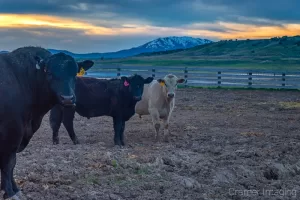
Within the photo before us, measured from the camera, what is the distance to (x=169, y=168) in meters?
8.35

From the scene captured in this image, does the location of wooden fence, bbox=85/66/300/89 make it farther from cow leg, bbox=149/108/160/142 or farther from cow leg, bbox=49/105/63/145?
cow leg, bbox=49/105/63/145

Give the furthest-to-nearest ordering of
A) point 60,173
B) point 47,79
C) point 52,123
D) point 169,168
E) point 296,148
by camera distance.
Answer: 1. point 52,123
2. point 296,148
3. point 169,168
4. point 60,173
5. point 47,79

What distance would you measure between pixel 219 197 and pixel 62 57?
2790 mm

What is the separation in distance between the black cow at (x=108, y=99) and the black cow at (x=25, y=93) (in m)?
4.79

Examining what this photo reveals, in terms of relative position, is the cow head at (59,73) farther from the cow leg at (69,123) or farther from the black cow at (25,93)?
the cow leg at (69,123)

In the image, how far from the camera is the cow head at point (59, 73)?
6.60 metres

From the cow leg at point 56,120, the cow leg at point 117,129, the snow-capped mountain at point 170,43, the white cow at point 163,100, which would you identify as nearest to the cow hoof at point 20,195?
the cow leg at point 56,120

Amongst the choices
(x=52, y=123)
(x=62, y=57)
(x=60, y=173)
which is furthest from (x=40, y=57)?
(x=52, y=123)

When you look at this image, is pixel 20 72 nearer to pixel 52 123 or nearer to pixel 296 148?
pixel 52 123

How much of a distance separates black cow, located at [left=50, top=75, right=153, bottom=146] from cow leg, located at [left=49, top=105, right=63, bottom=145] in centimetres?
22

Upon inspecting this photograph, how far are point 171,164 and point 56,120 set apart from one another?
359cm

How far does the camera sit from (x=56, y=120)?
11336 mm

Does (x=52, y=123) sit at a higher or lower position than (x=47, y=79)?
lower

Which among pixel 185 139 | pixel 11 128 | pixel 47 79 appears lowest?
pixel 185 139
